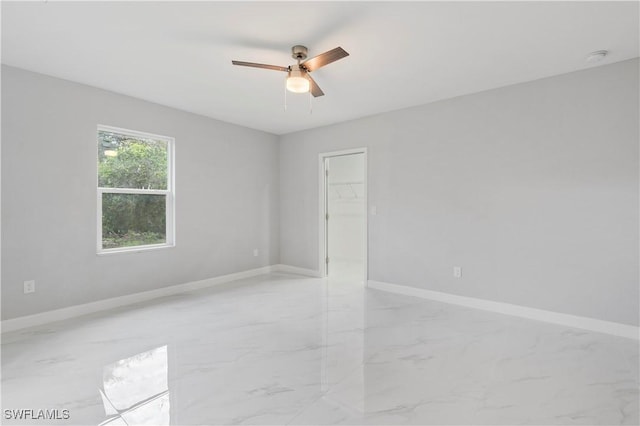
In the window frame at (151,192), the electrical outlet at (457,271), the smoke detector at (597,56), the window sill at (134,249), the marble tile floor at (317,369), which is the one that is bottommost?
the marble tile floor at (317,369)

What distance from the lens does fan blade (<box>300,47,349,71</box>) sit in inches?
85.9

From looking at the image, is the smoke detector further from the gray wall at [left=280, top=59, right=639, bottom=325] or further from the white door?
the white door

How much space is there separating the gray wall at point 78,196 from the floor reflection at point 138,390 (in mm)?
1555

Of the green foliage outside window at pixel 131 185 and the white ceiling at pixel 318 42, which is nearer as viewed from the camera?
the white ceiling at pixel 318 42

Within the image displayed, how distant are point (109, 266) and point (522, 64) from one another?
4837 mm

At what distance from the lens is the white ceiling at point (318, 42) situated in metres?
2.11

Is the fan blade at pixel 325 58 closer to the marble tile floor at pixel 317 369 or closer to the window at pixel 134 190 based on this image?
the marble tile floor at pixel 317 369

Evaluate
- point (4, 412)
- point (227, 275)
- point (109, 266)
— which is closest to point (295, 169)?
point (227, 275)

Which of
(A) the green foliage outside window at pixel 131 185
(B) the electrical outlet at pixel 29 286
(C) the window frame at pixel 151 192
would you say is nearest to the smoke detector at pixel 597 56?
(C) the window frame at pixel 151 192

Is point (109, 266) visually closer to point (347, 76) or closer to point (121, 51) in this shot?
point (121, 51)

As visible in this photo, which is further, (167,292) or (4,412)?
(167,292)

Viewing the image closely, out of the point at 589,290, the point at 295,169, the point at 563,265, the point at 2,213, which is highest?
Answer: the point at 295,169

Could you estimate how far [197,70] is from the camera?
3006mm

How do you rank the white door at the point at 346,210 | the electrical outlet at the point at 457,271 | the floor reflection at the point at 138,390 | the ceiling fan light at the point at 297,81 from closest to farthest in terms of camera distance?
the floor reflection at the point at 138,390
the ceiling fan light at the point at 297,81
the electrical outlet at the point at 457,271
the white door at the point at 346,210
